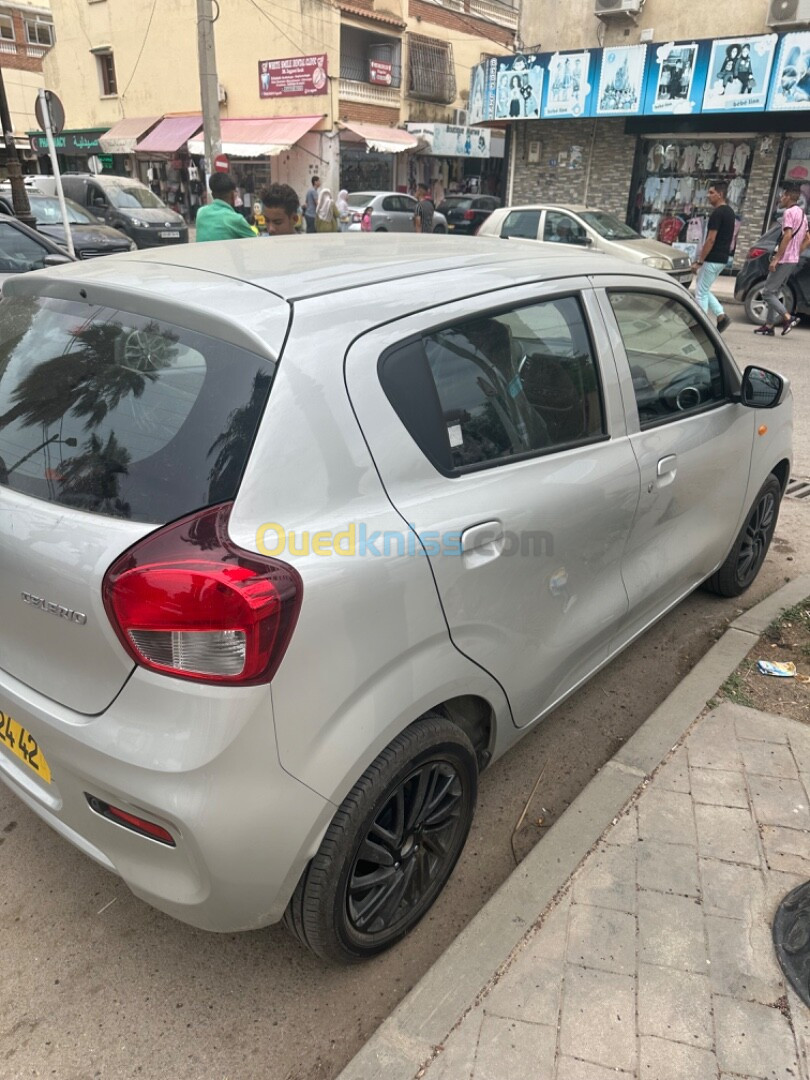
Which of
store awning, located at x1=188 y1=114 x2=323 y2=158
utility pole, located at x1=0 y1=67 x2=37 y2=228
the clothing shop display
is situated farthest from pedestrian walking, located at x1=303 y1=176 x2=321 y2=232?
utility pole, located at x1=0 y1=67 x2=37 y2=228

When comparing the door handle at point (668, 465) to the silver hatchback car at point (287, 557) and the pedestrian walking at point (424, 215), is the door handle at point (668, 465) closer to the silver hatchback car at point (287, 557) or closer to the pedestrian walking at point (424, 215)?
the silver hatchback car at point (287, 557)

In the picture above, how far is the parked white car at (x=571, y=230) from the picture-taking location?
13.3 metres

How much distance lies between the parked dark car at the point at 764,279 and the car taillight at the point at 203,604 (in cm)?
1194

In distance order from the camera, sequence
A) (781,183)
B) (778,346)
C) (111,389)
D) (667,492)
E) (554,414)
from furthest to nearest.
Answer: (781,183), (778,346), (667,492), (554,414), (111,389)

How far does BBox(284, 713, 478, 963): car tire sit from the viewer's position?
1.83m

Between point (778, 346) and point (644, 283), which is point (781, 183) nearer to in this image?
point (778, 346)

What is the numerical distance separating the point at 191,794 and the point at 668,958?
4.51ft

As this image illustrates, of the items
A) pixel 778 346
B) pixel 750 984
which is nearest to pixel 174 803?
pixel 750 984

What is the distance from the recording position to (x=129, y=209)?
62.4 ft

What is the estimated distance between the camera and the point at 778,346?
1055 cm

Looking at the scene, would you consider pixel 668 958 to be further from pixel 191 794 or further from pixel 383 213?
pixel 383 213

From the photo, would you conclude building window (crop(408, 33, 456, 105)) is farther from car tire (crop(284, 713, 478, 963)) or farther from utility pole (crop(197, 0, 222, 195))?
car tire (crop(284, 713, 478, 963))

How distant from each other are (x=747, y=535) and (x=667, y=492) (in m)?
1.25

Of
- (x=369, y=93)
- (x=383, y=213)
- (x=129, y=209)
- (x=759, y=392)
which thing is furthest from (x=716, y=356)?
(x=369, y=93)
